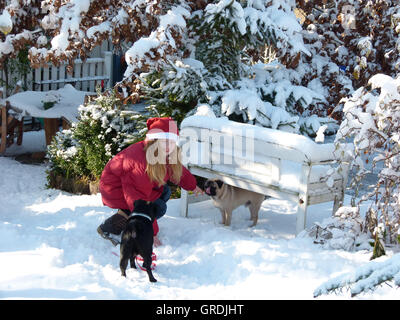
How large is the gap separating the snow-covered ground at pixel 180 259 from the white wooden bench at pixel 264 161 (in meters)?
0.45

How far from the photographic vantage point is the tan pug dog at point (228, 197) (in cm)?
504

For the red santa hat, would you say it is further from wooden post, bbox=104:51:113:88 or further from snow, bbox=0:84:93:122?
wooden post, bbox=104:51:113:88

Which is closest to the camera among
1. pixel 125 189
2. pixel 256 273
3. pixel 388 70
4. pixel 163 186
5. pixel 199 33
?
pixel 256 273

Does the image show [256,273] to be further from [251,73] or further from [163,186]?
[251,73]

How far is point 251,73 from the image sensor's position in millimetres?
7898

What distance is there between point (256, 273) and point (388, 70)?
7694 mm

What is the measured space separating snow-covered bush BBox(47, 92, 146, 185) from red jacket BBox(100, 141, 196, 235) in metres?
2.31

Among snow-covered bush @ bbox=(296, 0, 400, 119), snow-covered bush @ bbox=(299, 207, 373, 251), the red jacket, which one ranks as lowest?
snow-covered bush @ bbox=(299, 207, 373, 251)

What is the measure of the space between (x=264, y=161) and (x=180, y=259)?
1210 millimetres

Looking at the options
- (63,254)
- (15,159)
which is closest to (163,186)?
(63,254)

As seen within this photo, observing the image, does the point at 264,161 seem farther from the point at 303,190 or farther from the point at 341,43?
the point at 341,43

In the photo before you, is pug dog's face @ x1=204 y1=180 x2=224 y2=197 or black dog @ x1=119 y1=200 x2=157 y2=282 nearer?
black dog @ x1=119 y1=200 x2=157 y2=282

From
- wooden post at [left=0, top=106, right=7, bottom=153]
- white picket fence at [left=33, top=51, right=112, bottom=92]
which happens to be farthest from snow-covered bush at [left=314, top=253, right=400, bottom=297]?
white picket fence at [left=33, top=51, right=112, bottom=92]

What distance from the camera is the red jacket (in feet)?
13.9
